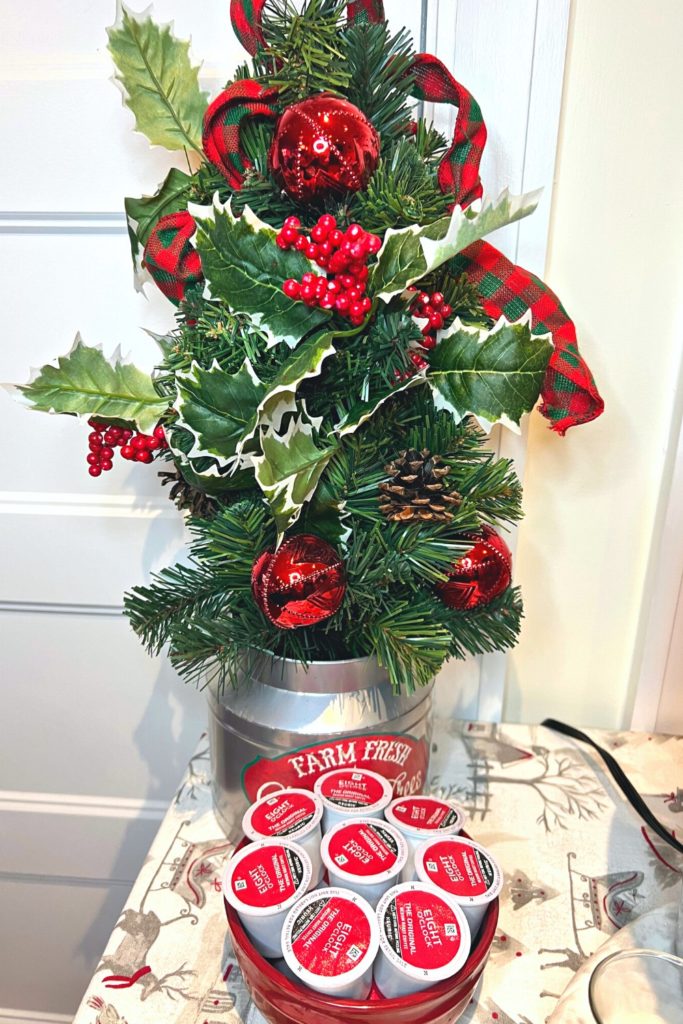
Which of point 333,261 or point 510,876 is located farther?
point 510,876

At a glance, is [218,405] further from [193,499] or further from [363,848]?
[363,848]

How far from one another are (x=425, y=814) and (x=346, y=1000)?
0.14 meters

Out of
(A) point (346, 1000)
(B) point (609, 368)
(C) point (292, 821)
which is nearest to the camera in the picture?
(A) point (346, 1000)

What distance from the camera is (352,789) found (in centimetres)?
57

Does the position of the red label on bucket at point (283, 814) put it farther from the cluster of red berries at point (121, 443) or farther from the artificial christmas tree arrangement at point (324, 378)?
the cluster of red berries at point (121, 443)

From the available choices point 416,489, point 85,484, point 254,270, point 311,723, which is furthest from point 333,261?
point 85,484

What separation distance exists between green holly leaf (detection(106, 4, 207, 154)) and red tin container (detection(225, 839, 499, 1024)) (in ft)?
1.79

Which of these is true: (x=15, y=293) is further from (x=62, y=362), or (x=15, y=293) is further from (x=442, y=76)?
(x=442, y=76)

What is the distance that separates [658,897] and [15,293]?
0.80 metres

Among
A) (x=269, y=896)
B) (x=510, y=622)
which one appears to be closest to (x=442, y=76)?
(x=510, y=622)

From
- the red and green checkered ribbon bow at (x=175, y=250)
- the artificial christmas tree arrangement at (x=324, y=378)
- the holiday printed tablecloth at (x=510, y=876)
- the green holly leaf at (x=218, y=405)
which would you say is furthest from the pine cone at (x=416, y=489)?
the holiday printed tablecloth at (x=510, y=876)

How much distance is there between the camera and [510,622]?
2.07 feet

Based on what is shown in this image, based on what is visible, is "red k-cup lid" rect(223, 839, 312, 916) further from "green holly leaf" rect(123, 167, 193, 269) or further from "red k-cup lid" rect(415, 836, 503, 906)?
"green holly leaf" rect(123, 167, 193, 269)

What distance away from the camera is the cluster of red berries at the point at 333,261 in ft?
1.48
